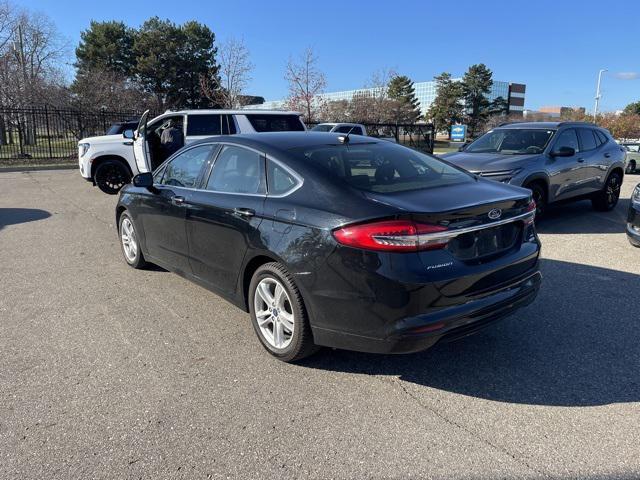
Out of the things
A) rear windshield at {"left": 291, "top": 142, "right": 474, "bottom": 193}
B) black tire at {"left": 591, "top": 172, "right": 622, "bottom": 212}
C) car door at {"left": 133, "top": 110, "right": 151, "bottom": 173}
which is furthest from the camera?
car door at {"left": 133, "top": 110, "right": 151, "bottom": 173}

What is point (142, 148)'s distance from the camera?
10977mm

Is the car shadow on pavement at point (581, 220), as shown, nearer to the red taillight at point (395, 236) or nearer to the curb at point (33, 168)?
the red taillight at point (395, 236)

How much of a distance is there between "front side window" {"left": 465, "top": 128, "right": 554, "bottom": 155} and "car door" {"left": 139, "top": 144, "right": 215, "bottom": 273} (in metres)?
5.69

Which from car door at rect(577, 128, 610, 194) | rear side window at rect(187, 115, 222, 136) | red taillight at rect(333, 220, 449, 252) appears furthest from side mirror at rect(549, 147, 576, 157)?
rear side window at rect(187, 115, 222, 136)

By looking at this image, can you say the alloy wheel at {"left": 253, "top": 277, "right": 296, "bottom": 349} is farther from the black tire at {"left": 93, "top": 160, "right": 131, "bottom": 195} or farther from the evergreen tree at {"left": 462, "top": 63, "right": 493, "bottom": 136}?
the evergreen tree at {"left": 462, "top": 63, "right": 493, "bottom": 136}

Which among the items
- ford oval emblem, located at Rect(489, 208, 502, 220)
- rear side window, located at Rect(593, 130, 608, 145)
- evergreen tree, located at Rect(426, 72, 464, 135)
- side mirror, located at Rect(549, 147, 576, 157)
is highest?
evergreen tree, located at Rect(426, 72, 464, 135)

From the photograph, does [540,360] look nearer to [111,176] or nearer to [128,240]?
[128,240]

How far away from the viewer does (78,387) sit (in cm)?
323

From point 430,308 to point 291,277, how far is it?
0.93 meters

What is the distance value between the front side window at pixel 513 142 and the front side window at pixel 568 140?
0.18 metres

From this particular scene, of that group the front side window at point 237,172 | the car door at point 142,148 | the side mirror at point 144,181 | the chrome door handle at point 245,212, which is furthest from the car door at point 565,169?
the car door at point 142,148

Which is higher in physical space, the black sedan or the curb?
the black sedan

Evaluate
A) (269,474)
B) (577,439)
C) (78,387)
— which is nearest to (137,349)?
(78,387)

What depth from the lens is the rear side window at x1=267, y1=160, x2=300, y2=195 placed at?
11.3 feet
